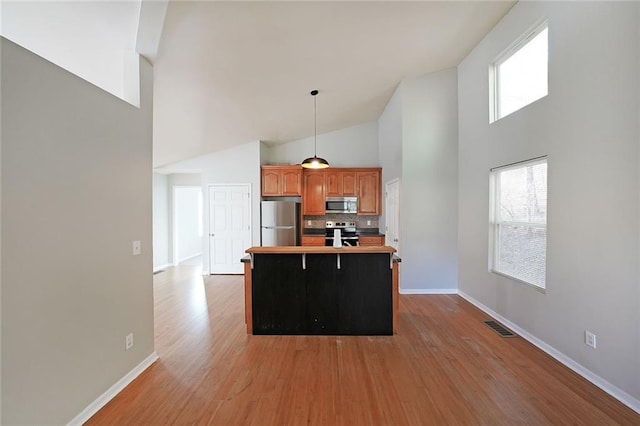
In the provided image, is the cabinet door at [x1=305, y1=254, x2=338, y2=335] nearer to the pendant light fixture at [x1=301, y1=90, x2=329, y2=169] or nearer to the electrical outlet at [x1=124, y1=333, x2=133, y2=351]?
the pendant light fixture at [x1=301, y1=90, x2=329, y2=169]

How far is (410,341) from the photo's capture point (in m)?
3.02

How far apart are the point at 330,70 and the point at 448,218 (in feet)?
9.70

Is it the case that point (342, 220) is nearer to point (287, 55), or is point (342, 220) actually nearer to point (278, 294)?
point (278, 294)

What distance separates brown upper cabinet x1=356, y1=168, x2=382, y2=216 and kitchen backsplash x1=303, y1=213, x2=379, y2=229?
0.37 meters

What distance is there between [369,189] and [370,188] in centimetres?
3

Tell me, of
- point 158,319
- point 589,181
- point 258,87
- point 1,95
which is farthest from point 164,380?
point 589,181

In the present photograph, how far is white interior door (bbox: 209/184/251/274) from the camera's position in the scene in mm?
6133

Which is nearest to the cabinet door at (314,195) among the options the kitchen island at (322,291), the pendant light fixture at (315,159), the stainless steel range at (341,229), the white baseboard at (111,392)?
the stainless steel range at (341,229)

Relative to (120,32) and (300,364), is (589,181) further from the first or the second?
(120,32)

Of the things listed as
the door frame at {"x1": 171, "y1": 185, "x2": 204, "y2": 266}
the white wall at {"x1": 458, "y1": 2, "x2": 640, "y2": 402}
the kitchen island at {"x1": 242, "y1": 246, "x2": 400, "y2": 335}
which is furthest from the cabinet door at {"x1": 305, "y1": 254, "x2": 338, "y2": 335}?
the door frame at {"x1": 171, "y1": 185, "x2": 204, "y2": 266}

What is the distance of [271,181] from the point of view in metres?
6.22

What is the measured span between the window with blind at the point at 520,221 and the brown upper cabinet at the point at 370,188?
276cm

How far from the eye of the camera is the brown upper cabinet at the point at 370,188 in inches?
248

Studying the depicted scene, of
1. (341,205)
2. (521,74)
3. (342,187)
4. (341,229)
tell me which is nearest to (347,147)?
(342,187)
